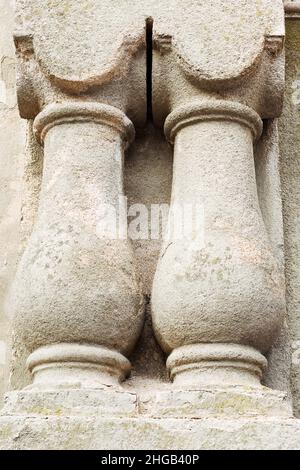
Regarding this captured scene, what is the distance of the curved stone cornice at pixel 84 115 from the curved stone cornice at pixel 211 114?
0.34 ft

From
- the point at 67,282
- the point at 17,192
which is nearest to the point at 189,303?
the point at 67,282

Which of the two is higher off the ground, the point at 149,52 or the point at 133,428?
the point at 149,52

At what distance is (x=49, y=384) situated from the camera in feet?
5.63

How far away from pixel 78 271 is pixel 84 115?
34 centimetres

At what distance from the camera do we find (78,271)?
177cm

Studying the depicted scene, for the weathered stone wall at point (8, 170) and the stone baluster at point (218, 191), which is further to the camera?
the weathered stone wall at point (8, 170)

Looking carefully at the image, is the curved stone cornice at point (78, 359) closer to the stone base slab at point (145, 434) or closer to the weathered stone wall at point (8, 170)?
the stone base slab at point (145, 434)

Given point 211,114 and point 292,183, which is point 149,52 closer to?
point 211,114

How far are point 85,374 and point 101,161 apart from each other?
430 millimetres

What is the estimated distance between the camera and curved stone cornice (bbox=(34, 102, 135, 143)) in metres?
1.92

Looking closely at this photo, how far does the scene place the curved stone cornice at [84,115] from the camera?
192 centimetres

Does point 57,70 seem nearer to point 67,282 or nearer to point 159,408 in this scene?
point 67,282

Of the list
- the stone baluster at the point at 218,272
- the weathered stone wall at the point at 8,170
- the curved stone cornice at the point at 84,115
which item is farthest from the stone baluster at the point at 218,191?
the weathered stone wall at the point at 8,170

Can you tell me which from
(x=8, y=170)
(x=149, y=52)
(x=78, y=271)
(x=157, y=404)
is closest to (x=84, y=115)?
(x=149, y=52)
